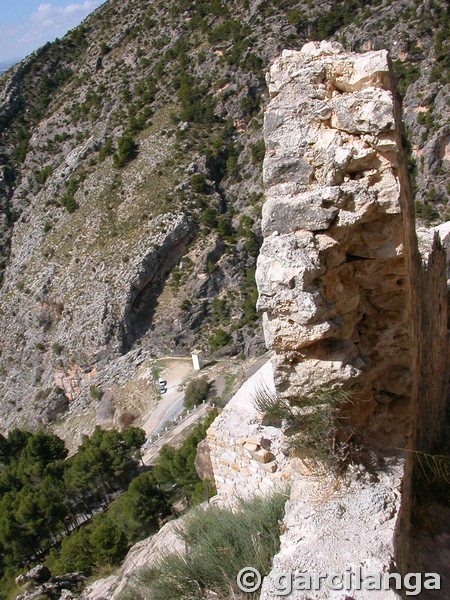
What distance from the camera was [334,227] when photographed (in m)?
3.60

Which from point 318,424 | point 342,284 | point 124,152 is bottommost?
point 318,424

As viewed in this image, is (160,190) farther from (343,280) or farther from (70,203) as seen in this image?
(343,280)

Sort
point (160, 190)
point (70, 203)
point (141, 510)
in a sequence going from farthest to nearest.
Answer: point (70, 203), point (160, 190), point (141, 510)

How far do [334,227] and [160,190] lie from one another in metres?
39.8

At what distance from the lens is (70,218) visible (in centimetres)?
4528

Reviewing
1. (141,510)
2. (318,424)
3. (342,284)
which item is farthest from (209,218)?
(318,424)

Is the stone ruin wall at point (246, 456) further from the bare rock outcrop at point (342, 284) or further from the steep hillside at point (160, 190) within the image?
the steep hillside at point (160, 190)

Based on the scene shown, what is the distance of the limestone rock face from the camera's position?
3.43 m

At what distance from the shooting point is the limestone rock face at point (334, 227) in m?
3.43

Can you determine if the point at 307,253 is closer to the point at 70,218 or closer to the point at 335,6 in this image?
the point at 70,218

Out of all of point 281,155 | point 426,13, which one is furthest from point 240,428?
point 426,13

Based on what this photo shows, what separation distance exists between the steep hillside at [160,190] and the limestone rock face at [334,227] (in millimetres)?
29167

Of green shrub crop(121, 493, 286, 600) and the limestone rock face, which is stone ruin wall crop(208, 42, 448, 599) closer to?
the limestone rock face

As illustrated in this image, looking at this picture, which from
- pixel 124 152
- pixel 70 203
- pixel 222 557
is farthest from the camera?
pixel 70 203
